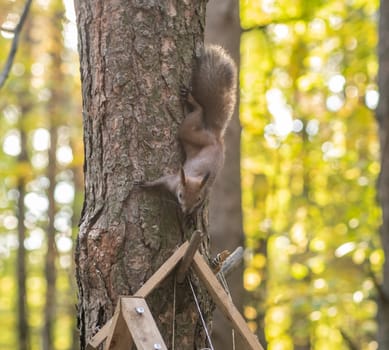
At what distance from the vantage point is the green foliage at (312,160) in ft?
20.2

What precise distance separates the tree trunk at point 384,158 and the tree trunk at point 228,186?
1.34 m

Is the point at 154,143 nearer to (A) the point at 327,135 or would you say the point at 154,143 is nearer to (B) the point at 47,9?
(B) the point at 47,9

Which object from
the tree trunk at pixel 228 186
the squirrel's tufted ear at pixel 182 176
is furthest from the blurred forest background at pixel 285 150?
the squirrel's tufted ear at pixel 182 176

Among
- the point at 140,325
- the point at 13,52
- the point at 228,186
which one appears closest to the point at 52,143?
the point at 228,186

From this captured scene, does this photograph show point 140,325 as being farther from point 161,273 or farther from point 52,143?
point 52,143

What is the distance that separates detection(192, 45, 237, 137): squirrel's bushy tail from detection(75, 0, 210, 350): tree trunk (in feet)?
0.17

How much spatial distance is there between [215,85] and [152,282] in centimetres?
97

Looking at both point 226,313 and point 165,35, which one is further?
point 165,35

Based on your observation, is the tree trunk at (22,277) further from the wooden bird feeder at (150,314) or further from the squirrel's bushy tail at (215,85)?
the wooden bird feeder at (150,314)

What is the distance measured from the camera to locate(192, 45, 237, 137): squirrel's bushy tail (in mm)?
2562

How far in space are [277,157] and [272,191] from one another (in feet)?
1.81

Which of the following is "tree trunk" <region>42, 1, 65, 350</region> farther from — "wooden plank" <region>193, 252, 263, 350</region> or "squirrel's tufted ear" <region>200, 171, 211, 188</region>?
"wooden plank" <region>193, 252, 263, 350</region>

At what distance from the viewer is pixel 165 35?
8.10 feet

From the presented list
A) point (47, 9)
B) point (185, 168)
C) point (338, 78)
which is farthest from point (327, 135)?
point (185, 168)
